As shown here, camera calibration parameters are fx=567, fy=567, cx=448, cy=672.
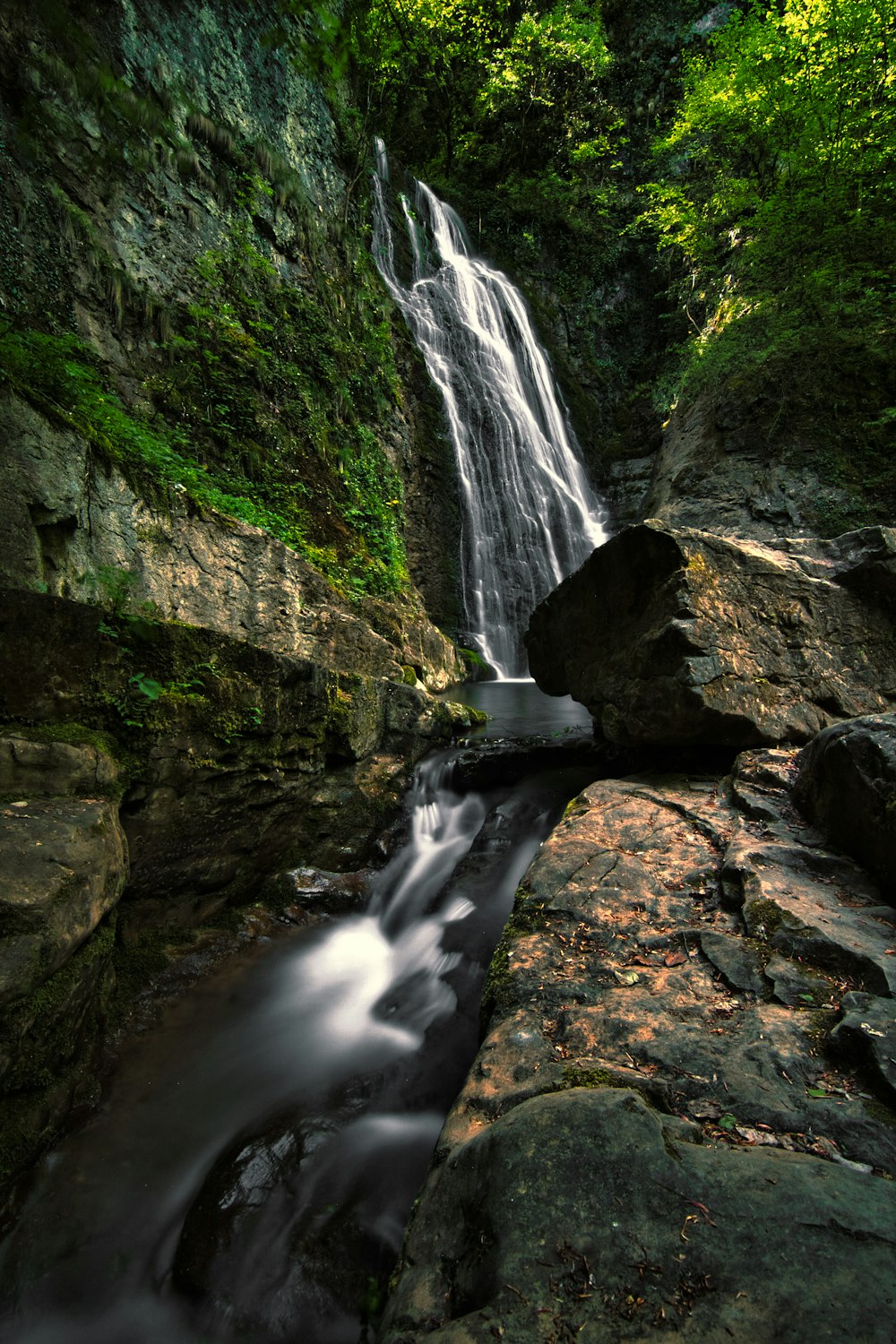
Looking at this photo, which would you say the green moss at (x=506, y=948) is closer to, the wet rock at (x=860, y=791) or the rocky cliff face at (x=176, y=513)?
the wet rock at (x=860, y=791)

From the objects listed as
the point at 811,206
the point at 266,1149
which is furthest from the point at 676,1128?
the point at 811,206

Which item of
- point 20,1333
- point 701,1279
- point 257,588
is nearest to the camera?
point 701,1279

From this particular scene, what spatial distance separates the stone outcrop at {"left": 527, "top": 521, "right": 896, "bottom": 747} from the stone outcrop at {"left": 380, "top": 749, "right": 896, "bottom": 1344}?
164cm

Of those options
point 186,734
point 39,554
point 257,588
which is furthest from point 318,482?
point 186,734

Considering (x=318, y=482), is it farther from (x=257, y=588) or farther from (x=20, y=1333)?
(x=20, y=1333)

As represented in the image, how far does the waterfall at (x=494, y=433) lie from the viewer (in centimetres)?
1444

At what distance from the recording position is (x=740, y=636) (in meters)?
4.42

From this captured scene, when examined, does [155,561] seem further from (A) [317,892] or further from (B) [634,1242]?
(B) [634,1242]

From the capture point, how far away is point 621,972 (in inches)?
87.9

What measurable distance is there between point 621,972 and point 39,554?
4.52 m

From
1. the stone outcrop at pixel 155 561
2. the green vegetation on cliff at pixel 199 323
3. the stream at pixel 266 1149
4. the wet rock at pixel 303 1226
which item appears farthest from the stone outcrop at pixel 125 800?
the green vegetation on cliff at pixel 199 323

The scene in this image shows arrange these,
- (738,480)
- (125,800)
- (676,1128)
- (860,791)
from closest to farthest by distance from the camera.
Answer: (676,1128)
(860,791)
(125,800)
(738,480)

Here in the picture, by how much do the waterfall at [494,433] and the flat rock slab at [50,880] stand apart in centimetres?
1104

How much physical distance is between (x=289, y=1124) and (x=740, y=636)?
4.27m
